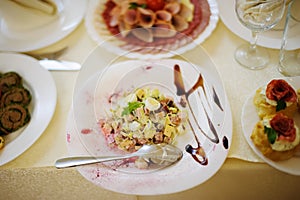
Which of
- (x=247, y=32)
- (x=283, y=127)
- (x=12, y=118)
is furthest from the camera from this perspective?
(x=247, y=32)

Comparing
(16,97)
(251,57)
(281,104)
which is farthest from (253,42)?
(16,97)

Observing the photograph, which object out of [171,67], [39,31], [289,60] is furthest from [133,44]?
[289,60]

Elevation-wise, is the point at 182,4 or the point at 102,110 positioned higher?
the point at 182,4

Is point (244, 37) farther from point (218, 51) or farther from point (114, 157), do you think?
point (114, 157)

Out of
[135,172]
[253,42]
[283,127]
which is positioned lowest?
[135,172]

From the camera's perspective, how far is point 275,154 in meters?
0.72

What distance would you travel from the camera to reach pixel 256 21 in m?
0.86

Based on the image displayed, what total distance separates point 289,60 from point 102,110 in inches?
18.5

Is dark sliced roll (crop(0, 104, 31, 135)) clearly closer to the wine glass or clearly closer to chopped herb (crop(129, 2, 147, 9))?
chopped herb (crop(129, 2, 147, 9))

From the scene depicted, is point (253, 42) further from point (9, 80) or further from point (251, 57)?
point (9, 80)

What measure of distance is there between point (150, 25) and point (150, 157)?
15.2 inches

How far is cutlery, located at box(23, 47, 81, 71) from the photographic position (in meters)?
0.91

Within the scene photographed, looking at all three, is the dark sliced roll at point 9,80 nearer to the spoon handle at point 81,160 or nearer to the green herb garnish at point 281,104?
the spoon handle at point 81,160

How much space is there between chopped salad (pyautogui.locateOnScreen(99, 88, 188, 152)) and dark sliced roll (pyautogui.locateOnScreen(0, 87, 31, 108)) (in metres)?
0.20
